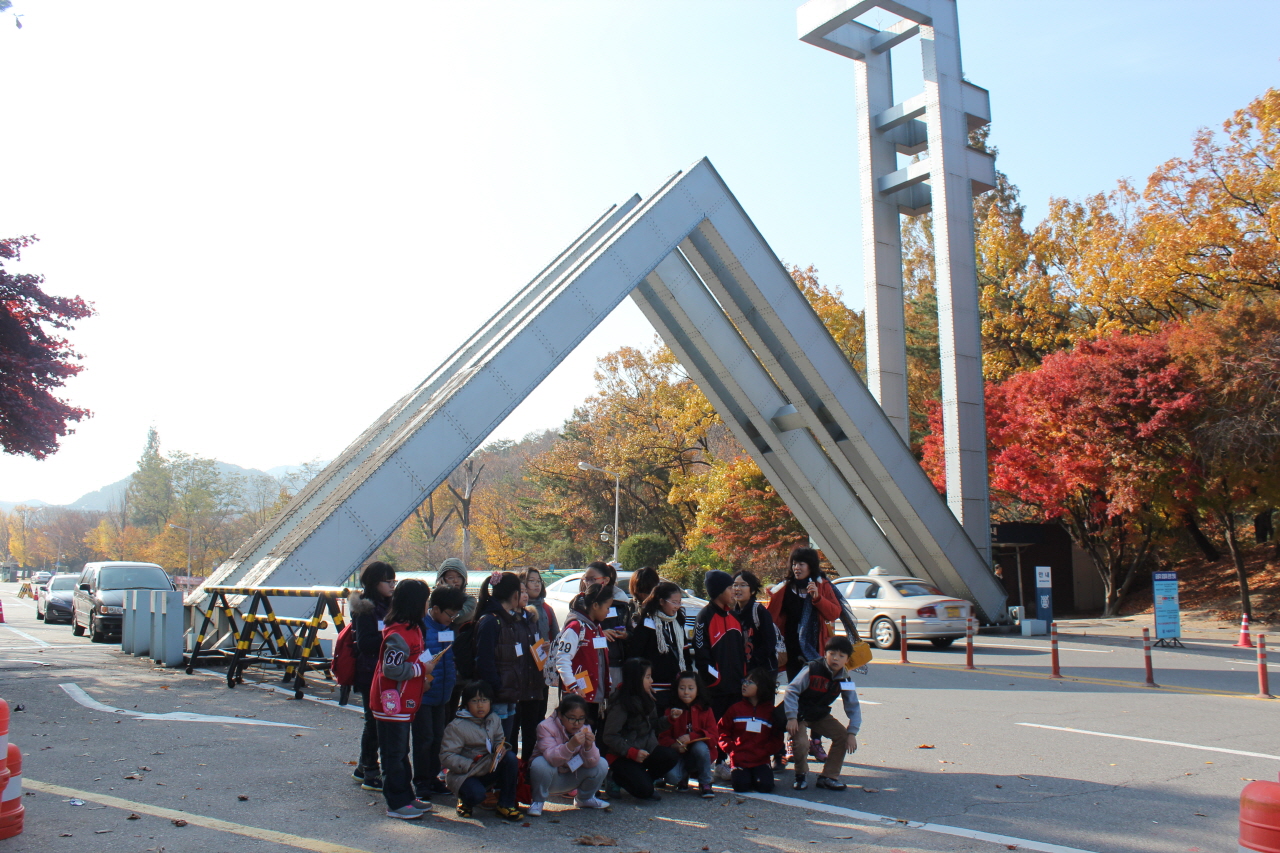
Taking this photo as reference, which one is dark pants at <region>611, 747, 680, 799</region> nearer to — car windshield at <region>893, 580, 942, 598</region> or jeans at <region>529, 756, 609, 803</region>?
jeans at <region>529, 756, 609, 803</region>

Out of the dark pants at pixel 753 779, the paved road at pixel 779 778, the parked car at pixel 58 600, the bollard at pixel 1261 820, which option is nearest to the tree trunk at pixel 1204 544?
the paved road at pixel 779 778

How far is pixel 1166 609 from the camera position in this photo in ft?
61.9

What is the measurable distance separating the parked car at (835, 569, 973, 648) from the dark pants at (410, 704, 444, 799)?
12.4m

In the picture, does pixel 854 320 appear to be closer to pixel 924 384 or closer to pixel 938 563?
pixel 924 384

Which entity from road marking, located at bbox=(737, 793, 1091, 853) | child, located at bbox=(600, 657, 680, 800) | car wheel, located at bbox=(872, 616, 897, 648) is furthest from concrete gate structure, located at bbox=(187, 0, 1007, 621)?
road marking, located at bbox=(737, 793, 1091, 853)

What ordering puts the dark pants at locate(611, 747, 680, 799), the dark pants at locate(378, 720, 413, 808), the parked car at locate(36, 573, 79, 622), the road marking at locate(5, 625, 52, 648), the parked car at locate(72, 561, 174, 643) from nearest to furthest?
the dark pants at locate(378, 720, 413, 808), the dark pants at locate(611, 747, 680, 799), the road marking at locate(5, 625, 52, 648), the parked car at locate(72, 561, 174, 643), the parked car at locate(36, 573, 79, 622)

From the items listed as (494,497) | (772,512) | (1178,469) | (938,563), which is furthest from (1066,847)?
(494,497)

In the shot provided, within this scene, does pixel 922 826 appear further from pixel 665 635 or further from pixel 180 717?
pixel 180 717

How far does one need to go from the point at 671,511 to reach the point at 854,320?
16.8 metres

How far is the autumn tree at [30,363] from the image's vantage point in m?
16.5

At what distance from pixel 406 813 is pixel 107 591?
1797cm

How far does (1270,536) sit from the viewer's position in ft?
105

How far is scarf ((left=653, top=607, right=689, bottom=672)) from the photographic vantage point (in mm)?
7031

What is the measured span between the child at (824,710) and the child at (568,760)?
148 centimetres
